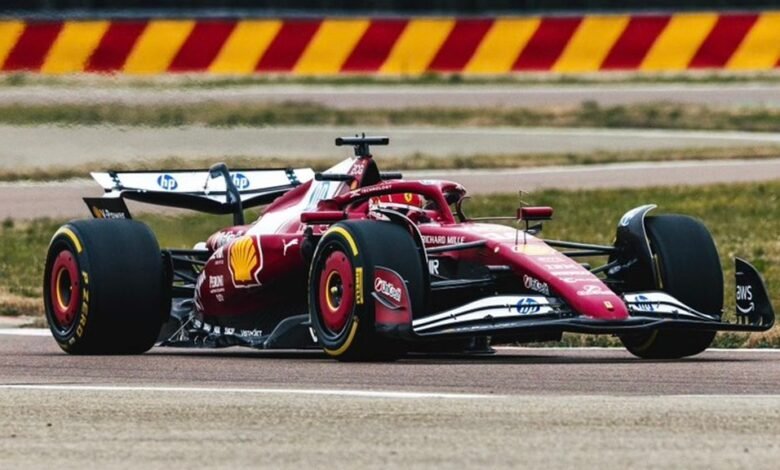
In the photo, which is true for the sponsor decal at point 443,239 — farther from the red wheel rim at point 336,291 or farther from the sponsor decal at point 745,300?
the sponsor decal at point 745,300

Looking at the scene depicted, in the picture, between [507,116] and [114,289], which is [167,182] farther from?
[507,116]

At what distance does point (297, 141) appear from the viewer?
2605cm

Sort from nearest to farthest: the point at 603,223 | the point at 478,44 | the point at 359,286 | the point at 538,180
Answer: the point at 359,286
the point at 603,223
the point at 538,180
the point at 478,44

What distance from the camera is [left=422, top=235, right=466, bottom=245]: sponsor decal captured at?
11.8 meters

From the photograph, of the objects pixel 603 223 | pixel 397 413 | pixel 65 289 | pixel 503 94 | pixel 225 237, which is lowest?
pixel 397 413

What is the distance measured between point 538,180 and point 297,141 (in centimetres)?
316

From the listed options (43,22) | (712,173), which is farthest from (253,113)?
(712,173)

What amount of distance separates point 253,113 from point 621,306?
1576cm

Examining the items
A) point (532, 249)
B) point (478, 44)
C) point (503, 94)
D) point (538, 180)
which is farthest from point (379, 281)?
point (503, 94)

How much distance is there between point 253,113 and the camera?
1044 inches

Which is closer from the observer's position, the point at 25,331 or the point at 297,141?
the point at 25,331

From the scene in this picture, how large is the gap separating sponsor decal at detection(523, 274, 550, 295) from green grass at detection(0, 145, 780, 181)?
38.5 feet

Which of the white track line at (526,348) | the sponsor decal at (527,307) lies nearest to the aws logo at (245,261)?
the white track line at (526,348)

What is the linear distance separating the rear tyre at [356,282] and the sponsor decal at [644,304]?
116 cm
